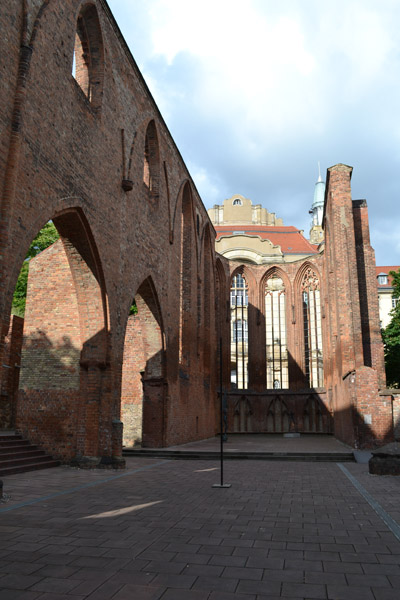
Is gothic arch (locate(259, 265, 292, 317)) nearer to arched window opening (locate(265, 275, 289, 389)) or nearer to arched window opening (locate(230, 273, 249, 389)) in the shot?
arched window opening (locate(265, 275, 289, 389))

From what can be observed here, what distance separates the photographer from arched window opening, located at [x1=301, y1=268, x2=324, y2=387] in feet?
100

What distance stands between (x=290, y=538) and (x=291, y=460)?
370 inches

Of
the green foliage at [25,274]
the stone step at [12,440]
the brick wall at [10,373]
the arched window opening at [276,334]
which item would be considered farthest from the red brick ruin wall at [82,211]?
the arched window opening at [276,334]

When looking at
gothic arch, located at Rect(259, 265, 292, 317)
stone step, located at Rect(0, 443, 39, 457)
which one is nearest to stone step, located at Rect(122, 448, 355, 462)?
stone step, located at Rect(0, 443, 39, 457)

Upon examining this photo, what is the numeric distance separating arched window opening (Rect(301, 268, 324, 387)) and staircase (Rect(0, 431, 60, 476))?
21746 mm

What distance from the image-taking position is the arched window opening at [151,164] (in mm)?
15906

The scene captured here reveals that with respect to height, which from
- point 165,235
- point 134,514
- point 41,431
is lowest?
point 134,514

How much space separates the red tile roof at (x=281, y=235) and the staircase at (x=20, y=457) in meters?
36.7

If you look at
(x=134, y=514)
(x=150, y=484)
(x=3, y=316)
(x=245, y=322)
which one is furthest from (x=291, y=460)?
(x=245, y=322)

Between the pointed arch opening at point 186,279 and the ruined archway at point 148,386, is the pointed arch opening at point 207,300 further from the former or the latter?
the ruined archway at point 148,386

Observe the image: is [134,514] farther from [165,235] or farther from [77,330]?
[165,235]

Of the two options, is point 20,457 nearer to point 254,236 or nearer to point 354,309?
point 354,309

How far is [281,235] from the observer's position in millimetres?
50000

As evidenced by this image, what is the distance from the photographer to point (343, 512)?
645cm
